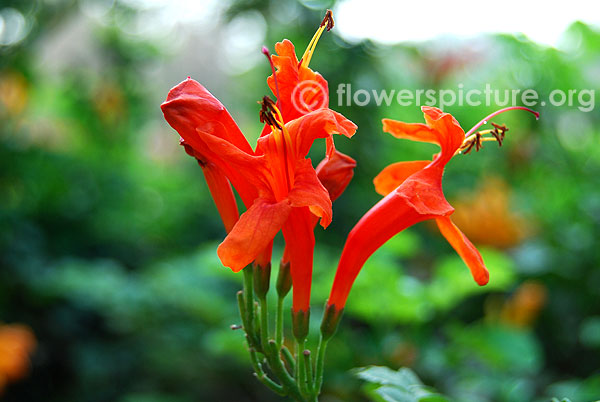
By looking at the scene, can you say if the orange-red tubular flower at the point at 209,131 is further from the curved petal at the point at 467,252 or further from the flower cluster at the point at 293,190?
the curved petal at the point at 467,252

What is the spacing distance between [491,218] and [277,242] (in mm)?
1201

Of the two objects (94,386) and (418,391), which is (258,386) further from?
(418,391)

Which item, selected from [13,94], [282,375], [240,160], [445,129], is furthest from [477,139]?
[13,94]

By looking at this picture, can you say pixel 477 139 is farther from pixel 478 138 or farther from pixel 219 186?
pixel 219 186

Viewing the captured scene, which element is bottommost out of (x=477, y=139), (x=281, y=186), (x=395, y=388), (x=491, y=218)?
(x=395, y=388)

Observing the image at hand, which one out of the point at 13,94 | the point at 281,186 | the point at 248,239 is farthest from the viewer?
the point at 13,94

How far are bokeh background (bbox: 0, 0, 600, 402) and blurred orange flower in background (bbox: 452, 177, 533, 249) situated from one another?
0.01 m

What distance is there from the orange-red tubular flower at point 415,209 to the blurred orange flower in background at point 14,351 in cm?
255

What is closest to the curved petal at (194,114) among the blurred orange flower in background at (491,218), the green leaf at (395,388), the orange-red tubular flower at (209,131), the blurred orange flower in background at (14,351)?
the orange-red tubular flower at (209,131)

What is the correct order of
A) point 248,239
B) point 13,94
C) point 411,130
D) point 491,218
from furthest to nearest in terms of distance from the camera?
point 13,94
point 491,218
point 411,130
point 248,239

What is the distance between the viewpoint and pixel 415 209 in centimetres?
92

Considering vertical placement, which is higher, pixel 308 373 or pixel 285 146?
pixel 285 146

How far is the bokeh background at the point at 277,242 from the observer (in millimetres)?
1819

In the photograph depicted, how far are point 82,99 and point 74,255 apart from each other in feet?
4.54
